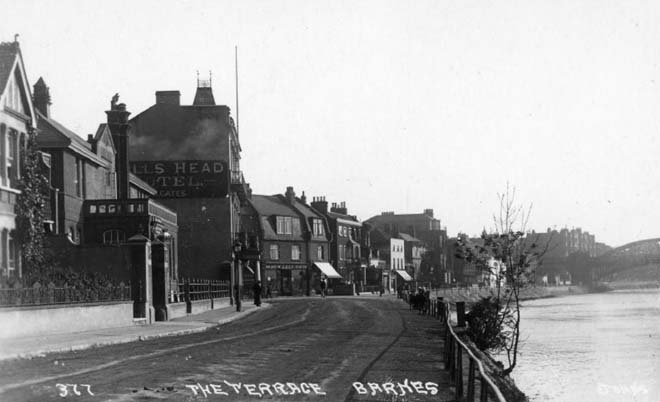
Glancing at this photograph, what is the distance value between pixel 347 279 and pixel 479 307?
228ft

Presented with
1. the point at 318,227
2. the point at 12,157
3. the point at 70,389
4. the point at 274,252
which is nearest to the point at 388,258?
the point at 318,227

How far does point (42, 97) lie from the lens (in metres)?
42.5

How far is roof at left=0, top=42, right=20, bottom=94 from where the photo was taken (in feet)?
93.7

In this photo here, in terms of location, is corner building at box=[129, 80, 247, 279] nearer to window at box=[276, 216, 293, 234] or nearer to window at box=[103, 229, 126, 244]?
window at box=[276, 216, 293, 234]

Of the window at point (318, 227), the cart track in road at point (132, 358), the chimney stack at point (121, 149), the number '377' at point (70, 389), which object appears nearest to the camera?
the number '377' at point (70, 389)

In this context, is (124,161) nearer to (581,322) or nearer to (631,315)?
(581,322)

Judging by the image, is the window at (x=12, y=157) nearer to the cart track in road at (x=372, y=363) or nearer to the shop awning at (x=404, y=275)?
the cart track in road at (x=372, y=363)

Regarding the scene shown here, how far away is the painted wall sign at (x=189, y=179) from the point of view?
6600 cm

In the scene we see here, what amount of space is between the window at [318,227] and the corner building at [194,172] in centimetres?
2637

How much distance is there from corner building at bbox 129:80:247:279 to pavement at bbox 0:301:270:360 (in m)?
35.3

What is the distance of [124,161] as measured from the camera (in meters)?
48.6

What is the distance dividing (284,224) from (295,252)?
129 inches

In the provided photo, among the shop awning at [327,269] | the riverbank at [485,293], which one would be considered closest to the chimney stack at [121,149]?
the riverbank at [485,293]

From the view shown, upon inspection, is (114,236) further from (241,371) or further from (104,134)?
(241,371)
